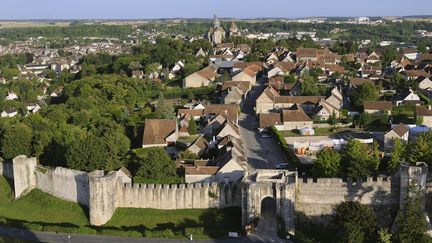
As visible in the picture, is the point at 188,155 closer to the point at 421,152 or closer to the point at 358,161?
the point at 358,161

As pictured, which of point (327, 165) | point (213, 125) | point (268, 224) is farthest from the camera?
point (213, 125)

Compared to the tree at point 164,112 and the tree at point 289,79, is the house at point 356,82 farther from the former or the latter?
the tree at point 164,112

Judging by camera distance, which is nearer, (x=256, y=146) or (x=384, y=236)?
(x=384, y=236)

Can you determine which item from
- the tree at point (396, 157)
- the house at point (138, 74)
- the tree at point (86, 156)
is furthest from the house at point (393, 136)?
the house at point (138, 74)

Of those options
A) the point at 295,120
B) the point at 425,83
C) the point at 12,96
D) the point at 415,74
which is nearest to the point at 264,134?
the point at 295,120

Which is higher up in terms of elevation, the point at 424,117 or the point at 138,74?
the point at 138,74

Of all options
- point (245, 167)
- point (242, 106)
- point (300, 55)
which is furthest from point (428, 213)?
point (300, 55)

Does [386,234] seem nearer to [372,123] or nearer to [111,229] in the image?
[111,229]
